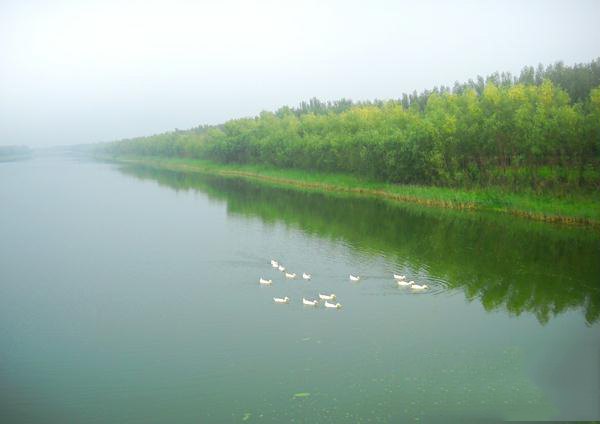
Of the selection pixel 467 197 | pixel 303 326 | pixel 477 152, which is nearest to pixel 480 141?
pixel 477 152

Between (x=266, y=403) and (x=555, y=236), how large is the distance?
18.6 meters

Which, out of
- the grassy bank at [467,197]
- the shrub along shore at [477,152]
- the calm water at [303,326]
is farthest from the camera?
the shrub along shore at [477,152]

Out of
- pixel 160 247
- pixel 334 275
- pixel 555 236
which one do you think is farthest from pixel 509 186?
pixel 160 247

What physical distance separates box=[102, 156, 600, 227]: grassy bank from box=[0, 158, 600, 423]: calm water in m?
1.17

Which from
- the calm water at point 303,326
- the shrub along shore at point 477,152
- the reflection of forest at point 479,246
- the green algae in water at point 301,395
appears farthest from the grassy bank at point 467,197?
the green algae in water at point 301,395

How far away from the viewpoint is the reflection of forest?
17062 mm

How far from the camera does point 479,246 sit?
77.0ft

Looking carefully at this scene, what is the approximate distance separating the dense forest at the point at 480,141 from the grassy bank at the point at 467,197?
941mm

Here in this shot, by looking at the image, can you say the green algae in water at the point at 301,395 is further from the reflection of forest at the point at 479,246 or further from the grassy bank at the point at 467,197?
the grassy bank at the point at 467,197

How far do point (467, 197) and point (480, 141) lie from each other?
387cm

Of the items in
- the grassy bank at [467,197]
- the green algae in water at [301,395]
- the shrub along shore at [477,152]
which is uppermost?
the shrub along shore at [477,152]

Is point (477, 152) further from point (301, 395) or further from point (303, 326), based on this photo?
point (301, 395)

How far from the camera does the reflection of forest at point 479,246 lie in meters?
17.1

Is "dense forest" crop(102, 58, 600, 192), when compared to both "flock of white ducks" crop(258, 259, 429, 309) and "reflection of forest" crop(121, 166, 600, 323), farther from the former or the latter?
"flock of white ducks" crop(258, 259, 429, 309)
